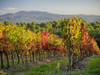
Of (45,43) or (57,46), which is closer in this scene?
(45,43)

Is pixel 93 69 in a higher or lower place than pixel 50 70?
lower

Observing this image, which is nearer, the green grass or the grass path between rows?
the grass path between rows

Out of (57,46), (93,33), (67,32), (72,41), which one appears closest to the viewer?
(67,32)

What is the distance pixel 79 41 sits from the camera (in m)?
24.9

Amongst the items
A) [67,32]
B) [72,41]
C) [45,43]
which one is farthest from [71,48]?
[45,43]

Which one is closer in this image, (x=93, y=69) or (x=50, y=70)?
(x=50, y=70)

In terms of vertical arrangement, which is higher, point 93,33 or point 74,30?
point 74,30

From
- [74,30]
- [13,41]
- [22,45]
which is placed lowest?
[22,45]

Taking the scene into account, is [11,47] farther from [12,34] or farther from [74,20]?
[74,20]

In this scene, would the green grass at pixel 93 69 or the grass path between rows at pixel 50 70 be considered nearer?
the grass path between rows at pixel 50 70

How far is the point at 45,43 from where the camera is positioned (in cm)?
4738

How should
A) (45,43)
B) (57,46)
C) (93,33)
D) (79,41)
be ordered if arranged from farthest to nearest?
(93,33)
(57,46)
(45,43)
(79,41)

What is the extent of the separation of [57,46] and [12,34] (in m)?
27.5

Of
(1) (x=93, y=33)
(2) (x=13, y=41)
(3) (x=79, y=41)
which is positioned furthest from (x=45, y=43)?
(1) (x=93, y=33)
